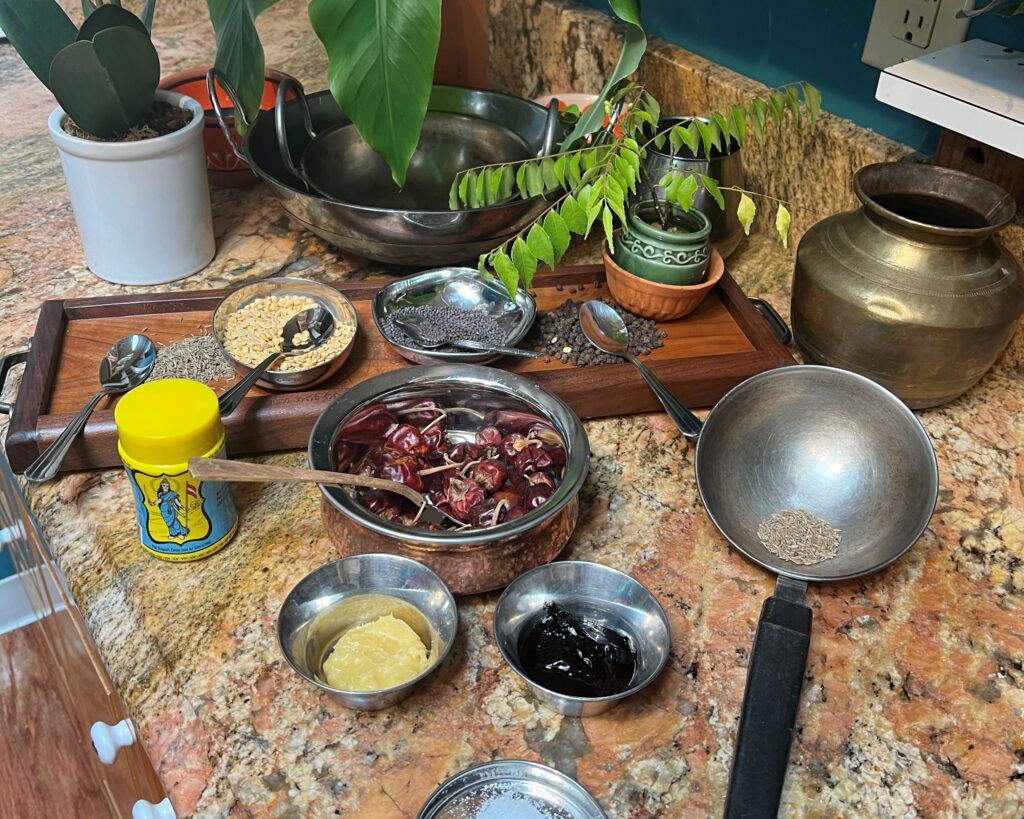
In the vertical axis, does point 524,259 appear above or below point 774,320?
above

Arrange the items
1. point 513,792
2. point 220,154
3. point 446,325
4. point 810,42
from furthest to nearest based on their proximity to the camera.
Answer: point 220,154, point 810,42, point 446,325, point 513,792

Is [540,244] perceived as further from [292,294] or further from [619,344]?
[292,294]

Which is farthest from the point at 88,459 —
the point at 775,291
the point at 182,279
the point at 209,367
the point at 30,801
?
the point at 775,291

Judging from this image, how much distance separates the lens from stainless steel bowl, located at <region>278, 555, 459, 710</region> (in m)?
0.77

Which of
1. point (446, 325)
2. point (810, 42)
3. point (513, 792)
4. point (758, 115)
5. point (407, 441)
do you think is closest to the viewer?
point (513, 792)

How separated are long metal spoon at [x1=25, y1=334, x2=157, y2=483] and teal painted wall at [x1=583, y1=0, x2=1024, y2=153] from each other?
3.08 feet

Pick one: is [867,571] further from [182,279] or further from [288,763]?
[182,279]

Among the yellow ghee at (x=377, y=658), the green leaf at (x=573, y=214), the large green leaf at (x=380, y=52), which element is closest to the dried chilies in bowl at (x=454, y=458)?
the yellow ghee at (x=377, y=658)

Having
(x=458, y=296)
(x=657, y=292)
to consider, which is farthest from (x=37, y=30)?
(x=657, y=292)

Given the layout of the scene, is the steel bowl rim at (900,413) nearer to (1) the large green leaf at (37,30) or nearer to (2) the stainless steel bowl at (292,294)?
(2) the stainless steel bowl at (292,294)

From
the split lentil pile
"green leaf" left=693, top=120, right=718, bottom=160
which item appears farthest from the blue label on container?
"green leaf" left=693, top=120, right=718, bottom=160

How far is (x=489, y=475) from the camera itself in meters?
0.90

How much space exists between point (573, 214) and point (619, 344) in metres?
0.19

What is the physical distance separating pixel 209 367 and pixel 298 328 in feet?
0.37
